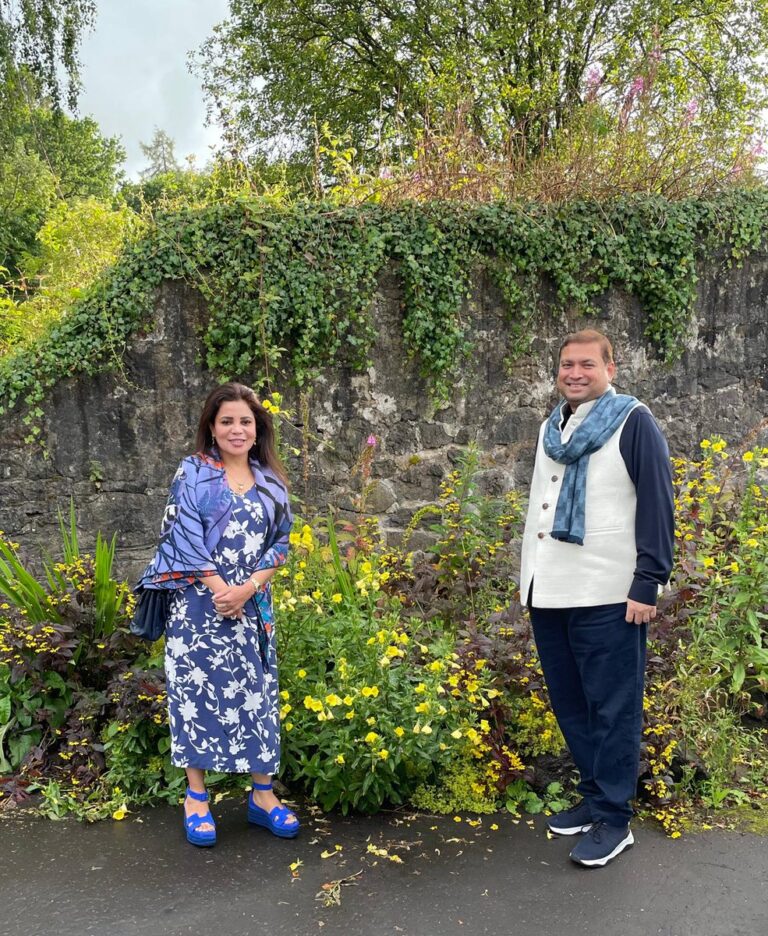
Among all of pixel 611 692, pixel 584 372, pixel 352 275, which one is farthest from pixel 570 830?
pixel 352 275

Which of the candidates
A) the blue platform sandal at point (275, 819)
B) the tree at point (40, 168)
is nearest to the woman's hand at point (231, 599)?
the blue platform sandal at point (275, 819)

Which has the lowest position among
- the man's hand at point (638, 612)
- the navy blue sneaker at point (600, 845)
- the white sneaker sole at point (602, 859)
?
the white sneaker sole at point (602, 859)

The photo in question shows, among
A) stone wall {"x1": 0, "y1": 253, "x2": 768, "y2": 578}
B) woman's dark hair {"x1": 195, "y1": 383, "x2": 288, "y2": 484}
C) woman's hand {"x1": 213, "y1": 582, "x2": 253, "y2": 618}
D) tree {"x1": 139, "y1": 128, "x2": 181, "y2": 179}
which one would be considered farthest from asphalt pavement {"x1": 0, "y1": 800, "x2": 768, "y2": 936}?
tree {"x1": 139, "y1": 128, "x2": 181, "y2": 179}

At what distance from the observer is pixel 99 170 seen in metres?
32.7

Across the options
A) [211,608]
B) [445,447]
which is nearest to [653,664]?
[211,608]

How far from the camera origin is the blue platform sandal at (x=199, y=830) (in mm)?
3148

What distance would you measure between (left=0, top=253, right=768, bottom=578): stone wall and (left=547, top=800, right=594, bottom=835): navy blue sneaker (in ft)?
8.75

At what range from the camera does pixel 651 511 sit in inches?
110

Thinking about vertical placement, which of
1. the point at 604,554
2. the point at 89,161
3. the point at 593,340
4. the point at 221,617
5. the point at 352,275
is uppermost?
the point at 89,161

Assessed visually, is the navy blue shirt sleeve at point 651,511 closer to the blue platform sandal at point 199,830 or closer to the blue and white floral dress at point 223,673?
the blue and white floral dress at point 223,673

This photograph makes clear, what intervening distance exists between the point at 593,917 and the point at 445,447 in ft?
11.9

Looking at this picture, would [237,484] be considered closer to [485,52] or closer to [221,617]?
[221,617]

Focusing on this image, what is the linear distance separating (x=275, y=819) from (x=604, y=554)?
1694 mm

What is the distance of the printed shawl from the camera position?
3.07 m
